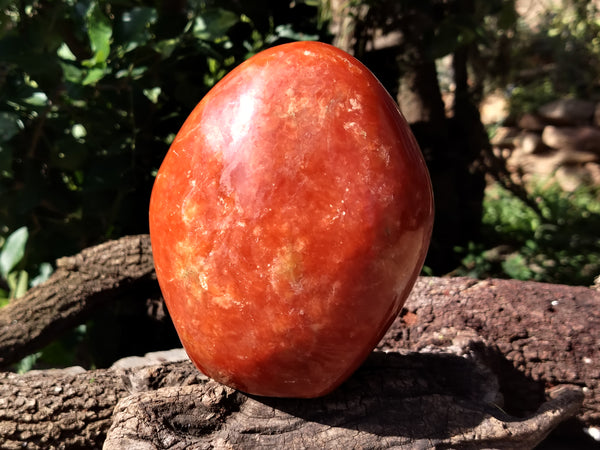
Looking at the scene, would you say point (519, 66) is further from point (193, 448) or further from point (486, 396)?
point (193, 448)

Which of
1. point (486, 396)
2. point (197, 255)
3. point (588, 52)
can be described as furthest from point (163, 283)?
point (588, 52)

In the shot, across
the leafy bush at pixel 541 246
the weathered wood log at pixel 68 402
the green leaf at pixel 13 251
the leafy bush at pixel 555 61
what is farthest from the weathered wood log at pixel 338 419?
the leafy bush at pixel 555 61

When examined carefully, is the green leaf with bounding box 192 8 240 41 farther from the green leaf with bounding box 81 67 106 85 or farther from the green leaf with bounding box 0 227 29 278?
the green leaf with bounding box 0 227 29 278

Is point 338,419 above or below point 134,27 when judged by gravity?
below

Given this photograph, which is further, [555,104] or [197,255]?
[555,104]

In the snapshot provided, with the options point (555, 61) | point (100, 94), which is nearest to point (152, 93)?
point (100, 94)

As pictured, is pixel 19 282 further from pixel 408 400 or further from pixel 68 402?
pixel 408 400

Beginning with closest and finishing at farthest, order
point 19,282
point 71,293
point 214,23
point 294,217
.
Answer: point 294,217, point 71,293, point 214,23, point 19,282
